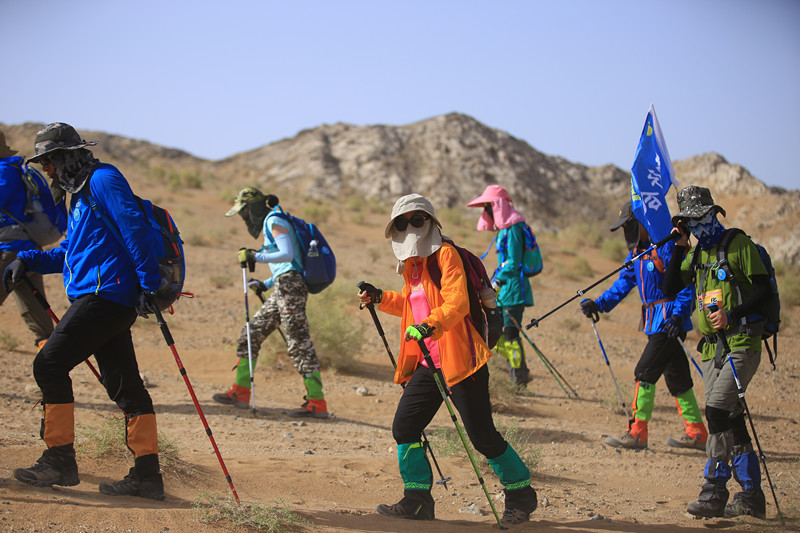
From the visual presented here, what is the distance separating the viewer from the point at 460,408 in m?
4.71

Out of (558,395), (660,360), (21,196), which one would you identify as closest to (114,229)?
(21,196)

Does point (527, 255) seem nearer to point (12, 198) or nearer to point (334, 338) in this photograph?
point (334, 338)

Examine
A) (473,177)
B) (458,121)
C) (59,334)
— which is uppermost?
(458,121)

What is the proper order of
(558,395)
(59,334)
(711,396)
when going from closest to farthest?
(59,334) → (711,396) → (558,395)

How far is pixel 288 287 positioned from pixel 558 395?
14.5 ft

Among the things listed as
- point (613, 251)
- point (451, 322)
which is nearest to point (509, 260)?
point (451, 322)

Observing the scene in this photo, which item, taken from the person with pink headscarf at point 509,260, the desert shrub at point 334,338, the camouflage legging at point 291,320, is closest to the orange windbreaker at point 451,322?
the camouflage legging at point 291,320

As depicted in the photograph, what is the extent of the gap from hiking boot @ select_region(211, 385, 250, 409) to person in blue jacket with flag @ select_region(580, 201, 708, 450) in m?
3.86

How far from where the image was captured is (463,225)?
32.2m

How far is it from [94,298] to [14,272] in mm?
807

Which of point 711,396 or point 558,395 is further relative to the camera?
point 558,395

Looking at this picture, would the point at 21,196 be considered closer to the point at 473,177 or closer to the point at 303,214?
the point at 303,214

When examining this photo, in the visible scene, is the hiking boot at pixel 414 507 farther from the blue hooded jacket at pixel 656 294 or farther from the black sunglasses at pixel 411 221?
the blue hooded jacket at pixel 656 294

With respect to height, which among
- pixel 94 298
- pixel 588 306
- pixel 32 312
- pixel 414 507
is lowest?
pixel 414 507
